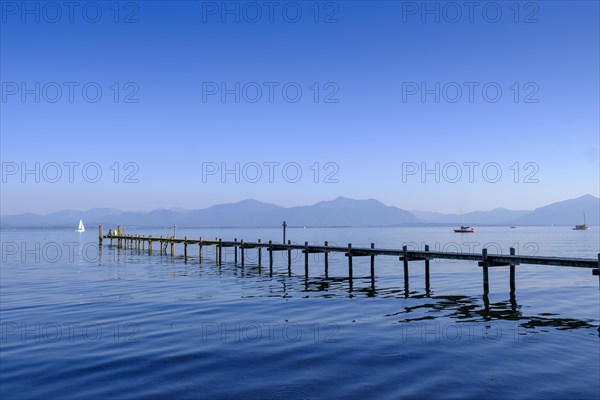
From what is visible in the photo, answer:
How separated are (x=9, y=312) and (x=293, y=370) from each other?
56.0 feet

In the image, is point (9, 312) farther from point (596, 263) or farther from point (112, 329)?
point (596, 263)

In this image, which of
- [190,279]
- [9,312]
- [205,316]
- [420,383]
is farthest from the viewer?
[190,279]

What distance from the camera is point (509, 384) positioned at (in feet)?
39.3

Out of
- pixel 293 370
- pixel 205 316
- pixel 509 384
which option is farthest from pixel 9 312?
A: pixel 509 384

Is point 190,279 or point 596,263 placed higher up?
point 596,263

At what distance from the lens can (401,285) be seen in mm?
33719

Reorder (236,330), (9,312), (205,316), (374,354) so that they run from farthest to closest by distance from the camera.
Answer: (9,312)
(205,316)
(236,330)
(374,354)

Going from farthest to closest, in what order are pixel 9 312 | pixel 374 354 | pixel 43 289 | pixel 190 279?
pixel 190 279, pixel 43 289, pixel 9 312, pixel 374 354

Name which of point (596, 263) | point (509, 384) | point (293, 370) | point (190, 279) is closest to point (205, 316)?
point (293, 370)

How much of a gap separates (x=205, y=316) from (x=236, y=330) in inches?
138

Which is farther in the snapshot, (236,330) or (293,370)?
(236,330)

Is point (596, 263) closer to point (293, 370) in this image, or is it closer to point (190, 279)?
point (293, 370)

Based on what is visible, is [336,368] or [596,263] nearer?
[336,368]

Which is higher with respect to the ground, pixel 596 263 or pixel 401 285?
pixel 596 263
